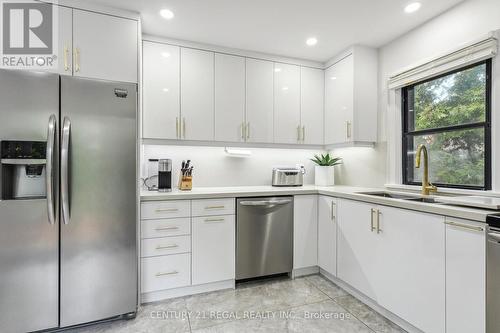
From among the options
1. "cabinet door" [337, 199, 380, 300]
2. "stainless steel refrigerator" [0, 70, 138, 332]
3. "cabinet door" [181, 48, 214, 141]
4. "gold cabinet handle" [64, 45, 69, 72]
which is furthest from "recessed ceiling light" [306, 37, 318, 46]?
"gold cabinet handle" [64, 45, 69, 72]

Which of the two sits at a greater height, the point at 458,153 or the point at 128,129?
the point at 128,129

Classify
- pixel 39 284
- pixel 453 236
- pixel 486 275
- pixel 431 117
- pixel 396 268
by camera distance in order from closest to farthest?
pixel 486 275, pixel 453 236, pixel 39 284, pixel 396 268, pixel 431 117

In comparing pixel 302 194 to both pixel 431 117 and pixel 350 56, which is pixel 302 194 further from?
pixel 350 56

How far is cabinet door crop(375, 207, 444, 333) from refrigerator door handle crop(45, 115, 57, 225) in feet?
7.82

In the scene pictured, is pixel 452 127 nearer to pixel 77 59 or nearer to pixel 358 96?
pixel 358 96

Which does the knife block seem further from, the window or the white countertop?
the window

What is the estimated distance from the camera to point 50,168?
1682mm

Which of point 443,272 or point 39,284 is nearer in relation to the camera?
point 443,272

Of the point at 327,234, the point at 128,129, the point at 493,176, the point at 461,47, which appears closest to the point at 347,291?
the point at 327,234

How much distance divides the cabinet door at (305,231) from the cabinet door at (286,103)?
0.79 metres

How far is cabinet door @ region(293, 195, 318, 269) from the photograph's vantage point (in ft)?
8.71

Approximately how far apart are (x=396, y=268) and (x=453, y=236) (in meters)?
0.52

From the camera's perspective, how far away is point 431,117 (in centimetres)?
235

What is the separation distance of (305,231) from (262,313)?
0.96 m
